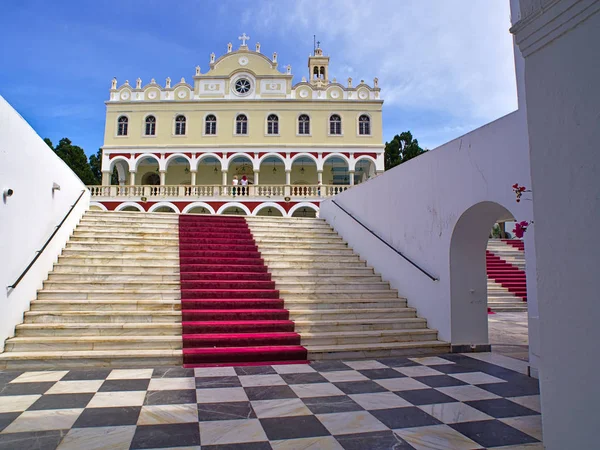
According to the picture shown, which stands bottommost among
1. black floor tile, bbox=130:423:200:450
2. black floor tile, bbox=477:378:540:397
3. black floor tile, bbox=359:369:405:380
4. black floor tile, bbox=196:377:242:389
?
black floor tile, bbox=477:378:540:397

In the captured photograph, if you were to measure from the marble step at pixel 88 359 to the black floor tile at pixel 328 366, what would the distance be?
1538mm

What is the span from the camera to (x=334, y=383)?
413 centimetres

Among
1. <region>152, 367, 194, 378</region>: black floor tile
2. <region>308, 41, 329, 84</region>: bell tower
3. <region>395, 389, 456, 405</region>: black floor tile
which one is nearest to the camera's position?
<region>395, 389, 456, 405</region>: black floor tile

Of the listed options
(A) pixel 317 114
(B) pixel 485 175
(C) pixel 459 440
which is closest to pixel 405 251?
(B) pixel 485 175

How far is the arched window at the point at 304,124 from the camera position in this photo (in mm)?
26859

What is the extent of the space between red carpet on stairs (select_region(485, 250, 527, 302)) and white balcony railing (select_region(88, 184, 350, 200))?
1014 centimetres

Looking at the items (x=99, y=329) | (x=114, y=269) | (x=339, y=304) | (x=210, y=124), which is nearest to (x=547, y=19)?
(x=339, y=304)

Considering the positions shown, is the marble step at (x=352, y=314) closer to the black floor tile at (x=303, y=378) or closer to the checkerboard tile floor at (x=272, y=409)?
the checkerboard tile floor at (x=272, y=409)

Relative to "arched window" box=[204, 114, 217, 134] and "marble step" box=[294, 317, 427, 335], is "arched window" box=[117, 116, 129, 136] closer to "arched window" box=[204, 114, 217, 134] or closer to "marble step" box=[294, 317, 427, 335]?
"arched window" box=[204, 114, 217, 134]

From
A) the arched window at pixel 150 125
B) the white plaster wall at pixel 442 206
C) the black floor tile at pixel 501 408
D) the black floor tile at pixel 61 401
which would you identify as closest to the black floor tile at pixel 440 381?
the black floor tile at pixel 501 408

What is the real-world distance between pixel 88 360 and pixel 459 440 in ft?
12.6

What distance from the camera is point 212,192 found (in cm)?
2339

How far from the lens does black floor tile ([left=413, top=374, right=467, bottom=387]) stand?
4.16 metres

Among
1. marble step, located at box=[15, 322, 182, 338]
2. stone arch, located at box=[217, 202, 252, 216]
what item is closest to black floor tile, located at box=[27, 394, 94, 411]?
marble step, located at box=[15, 322, 182, 338]
